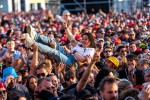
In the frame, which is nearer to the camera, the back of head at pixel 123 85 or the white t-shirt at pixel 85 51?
the back of head at pixel 123 85

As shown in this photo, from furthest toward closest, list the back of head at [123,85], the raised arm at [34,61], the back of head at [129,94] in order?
the raised arm at [34,61] → the back of head at [123,85] → the back of head at [129,94]

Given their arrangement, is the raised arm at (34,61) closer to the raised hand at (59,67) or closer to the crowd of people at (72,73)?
the crowd of people at (72,73)

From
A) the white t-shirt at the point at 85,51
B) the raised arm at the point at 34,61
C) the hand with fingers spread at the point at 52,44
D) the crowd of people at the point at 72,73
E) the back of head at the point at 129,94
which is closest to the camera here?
the back of head at the point at 129,94

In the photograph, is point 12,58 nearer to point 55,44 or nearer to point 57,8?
point 55,44

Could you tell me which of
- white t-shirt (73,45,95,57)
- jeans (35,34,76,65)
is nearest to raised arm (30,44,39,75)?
jeans (35,34,76,65)

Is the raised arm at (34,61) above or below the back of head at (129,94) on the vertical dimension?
below

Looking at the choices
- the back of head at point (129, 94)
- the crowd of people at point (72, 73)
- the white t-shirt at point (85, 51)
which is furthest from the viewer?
the white t-shirt at point (85, 51)

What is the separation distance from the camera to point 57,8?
5122 cm

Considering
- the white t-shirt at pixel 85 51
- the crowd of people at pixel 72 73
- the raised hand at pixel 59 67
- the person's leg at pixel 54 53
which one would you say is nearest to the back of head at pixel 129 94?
the crowd of people at pixel 72 73

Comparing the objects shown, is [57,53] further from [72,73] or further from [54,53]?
[72,73]

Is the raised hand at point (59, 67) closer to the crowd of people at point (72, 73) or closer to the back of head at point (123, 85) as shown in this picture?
the crowd of people at point (72, 73)

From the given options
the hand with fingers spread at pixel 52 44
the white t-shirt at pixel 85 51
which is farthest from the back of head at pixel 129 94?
the hand with fingers spread at pixel 52 44

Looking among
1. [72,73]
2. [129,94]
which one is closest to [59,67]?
[72,73]

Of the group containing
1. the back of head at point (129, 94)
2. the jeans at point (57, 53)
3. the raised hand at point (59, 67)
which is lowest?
the raised hand at point (59, 67)
